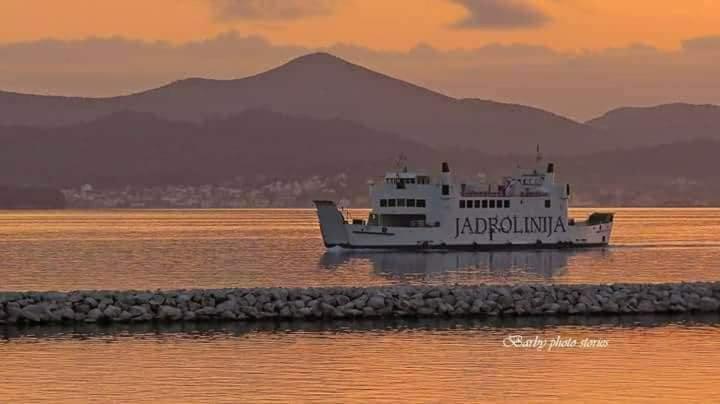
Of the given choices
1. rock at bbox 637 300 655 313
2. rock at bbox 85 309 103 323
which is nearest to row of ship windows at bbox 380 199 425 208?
rock at bbox 637 300 655 313

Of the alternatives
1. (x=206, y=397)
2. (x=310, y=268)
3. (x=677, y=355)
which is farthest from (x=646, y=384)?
(x=310, y=268)

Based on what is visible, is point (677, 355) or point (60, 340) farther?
Result: point (60, 340)

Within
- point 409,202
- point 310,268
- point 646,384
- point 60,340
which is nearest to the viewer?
point 646,384

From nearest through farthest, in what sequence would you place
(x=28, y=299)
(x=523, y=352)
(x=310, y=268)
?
(x=523, y=352), (x=28, y=299), (x=310, y=268)

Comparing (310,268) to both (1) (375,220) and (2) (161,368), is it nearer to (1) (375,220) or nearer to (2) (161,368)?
(1) (375,220)

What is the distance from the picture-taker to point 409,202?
6488 centimetres

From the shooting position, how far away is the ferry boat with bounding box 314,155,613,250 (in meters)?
64.9

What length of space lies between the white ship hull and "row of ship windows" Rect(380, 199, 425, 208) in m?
1.18

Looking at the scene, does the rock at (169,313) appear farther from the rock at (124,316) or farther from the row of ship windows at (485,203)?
the row of ship windows at (485,203)

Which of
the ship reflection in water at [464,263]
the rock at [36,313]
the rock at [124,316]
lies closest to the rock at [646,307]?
the rock at [124,316]

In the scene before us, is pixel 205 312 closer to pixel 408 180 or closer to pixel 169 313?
pixel 169 313

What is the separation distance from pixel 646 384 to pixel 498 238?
151 ft

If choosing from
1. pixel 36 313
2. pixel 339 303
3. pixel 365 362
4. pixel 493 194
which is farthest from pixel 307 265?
pixel 365 362

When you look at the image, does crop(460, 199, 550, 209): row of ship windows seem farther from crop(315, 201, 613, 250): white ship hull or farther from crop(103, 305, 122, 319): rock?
crop(103, 305, 122, 319): rock
